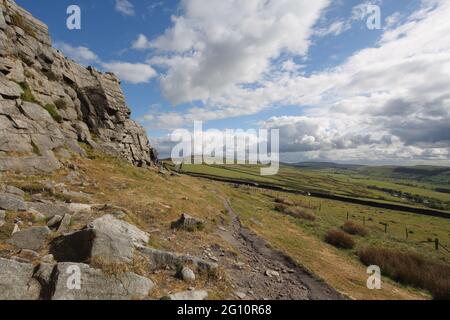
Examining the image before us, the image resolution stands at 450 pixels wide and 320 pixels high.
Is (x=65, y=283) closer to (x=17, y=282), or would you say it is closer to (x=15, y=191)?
(x=17, y=282)

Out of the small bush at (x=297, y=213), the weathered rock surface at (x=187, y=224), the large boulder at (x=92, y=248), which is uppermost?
the large boulder at (x=92, y=248)

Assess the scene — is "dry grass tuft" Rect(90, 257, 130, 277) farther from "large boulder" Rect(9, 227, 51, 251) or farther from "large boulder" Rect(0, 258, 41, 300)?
"large boulder" Rect(9, 227, 51, 251)

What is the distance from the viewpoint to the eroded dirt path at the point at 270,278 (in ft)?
38.0

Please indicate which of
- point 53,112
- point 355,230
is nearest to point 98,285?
point 53,112

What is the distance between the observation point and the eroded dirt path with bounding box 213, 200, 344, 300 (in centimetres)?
1158

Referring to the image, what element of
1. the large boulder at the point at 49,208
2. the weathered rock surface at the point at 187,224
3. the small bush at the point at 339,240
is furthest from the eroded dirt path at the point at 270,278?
the small bush at the point at 339,240

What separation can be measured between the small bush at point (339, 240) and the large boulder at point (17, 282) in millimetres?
27498

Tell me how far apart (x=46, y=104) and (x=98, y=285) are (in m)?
27.7

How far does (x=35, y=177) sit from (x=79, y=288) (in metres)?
14.3

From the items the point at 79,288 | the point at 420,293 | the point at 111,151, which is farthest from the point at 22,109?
the point at 420,293

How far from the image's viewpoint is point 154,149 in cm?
6003

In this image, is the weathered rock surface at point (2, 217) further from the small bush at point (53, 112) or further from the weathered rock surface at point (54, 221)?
the small bush at point (53, 112)

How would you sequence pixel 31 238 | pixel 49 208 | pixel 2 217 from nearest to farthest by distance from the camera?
pixel 31 238
pixel 2 217
pixel 49 208

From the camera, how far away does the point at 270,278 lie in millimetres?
13188
